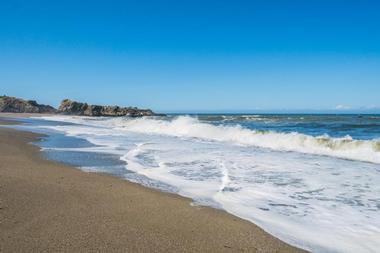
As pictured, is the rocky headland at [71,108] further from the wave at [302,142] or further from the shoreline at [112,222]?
the shoreline at [112,222]

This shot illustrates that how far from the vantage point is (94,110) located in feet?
296

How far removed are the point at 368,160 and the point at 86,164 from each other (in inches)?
341

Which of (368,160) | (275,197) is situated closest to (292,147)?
(368,160)

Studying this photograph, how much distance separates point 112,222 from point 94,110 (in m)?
88.8

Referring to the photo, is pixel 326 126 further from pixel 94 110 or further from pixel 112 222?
pixel 94 110

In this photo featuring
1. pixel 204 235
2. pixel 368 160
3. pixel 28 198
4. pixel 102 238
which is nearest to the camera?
pixel 102 238

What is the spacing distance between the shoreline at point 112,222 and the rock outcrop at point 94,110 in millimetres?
83442

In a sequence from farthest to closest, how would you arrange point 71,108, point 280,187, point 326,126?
Answer: point 71,108 < point 326,126 < point 280,187

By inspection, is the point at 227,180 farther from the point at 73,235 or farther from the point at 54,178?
the point at 73,235

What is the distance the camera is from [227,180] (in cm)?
746

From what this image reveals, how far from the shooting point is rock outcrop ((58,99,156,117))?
3526 inches

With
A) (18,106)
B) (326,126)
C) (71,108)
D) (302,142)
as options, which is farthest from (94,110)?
(302,142)

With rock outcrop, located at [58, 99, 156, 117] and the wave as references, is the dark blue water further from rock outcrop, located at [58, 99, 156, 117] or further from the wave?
rock outcrop, located at [58, 99, 156, 117]

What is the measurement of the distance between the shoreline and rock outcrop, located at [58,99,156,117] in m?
83.4
